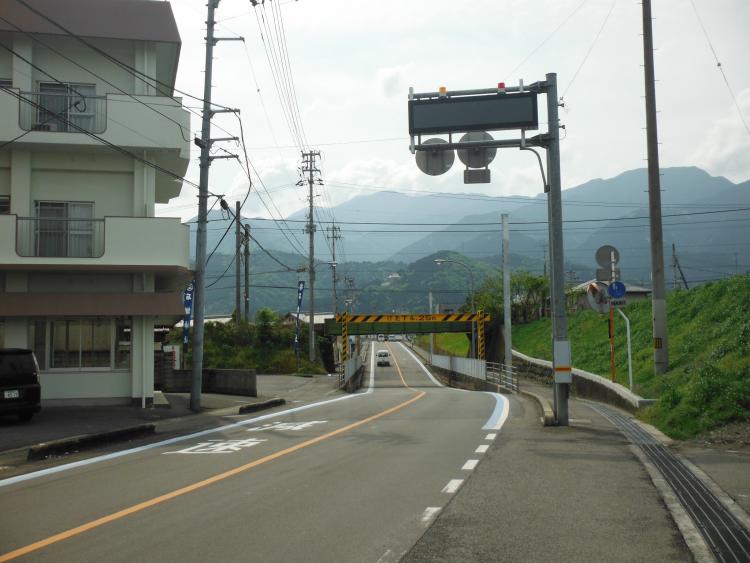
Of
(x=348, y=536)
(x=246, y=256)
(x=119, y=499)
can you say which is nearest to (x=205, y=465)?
(x=119, y=499)

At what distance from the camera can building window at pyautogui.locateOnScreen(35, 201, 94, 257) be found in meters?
21.6

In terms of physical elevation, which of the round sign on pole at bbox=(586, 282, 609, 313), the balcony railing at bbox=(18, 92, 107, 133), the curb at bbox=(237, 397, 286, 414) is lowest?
the curb at bbox=(237, 397, 286, 414)

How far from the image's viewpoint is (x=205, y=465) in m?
10.5

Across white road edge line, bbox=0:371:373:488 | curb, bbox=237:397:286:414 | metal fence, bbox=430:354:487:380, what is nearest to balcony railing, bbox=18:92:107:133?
curb, bbox=237:397:286:414

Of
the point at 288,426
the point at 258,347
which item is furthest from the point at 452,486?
the point at 258,347

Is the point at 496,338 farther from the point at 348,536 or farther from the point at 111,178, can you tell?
the point at 348,536

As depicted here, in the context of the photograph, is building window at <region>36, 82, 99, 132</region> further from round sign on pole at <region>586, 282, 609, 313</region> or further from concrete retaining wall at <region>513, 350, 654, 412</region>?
concrete retaining wall at <region>513, 350, 654, 412</region>

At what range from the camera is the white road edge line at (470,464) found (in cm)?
970

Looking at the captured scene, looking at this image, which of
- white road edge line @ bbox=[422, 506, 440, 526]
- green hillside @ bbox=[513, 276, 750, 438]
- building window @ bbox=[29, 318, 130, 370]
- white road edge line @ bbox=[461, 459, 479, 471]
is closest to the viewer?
white road edge line @ bbox=[422, 506, 440, 526]

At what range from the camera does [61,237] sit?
2181 centimetres

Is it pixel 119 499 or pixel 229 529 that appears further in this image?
pixel 119 499

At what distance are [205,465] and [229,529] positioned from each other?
4.16m

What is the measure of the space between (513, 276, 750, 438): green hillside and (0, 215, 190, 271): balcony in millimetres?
13557

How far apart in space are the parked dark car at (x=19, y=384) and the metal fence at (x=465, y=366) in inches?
1150
